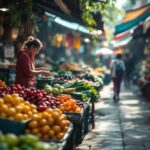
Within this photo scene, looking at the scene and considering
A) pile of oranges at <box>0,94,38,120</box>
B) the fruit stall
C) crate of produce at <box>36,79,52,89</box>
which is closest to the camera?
the fruit stall

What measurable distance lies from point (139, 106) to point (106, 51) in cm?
1854

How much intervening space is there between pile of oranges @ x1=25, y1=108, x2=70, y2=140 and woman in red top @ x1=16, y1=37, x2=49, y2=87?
3043mm

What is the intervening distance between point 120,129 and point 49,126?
527 centimetres

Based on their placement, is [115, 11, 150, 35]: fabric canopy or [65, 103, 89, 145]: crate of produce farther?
[115, 11, 150, 35]: fabric canopy

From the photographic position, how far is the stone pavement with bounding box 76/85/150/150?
351 inches

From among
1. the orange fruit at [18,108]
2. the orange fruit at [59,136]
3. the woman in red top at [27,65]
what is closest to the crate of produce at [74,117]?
the orange fruit at [18,108]

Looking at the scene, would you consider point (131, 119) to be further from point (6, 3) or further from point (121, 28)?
point (121, 28)

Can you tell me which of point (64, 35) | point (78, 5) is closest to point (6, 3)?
point (78, 5)

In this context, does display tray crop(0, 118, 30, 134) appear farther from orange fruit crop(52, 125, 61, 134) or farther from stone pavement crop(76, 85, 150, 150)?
stone pavement crop(76, 85, 150, 150)

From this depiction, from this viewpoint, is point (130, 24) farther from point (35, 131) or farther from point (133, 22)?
point (35, 131)

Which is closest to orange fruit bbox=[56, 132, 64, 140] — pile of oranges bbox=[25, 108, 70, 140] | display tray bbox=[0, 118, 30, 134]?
pile of oranges bbox=[25, 108, 70, 140]

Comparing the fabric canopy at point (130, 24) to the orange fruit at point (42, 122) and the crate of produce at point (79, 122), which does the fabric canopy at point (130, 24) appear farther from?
the orange fruit at point (42, 122)

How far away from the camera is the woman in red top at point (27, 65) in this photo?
905 cm

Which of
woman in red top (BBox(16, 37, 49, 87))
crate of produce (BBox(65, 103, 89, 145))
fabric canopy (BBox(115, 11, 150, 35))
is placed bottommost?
crate of produce (BBox(65, 103, 89, 145))
